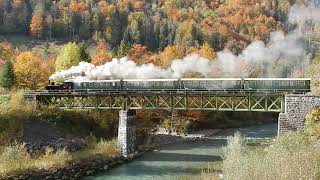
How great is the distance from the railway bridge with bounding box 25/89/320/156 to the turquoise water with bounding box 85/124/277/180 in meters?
3.53

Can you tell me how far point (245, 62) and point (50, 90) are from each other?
39396 mm

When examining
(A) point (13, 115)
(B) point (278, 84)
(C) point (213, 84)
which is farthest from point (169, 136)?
(A) point (13, 115)

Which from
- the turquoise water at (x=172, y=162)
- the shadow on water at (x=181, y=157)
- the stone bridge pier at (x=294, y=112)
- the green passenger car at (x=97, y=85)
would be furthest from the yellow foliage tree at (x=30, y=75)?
the stone bridge pier at (x=294, y=112)

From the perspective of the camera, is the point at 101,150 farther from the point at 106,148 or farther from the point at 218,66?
the point at 218,66

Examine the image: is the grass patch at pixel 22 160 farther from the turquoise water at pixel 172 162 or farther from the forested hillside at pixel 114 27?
the forested hillside at pixel 114 27

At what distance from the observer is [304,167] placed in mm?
22109

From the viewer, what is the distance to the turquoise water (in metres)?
42.9

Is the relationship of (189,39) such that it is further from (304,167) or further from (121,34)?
(304,167)

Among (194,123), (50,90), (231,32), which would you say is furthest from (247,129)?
(231,32)

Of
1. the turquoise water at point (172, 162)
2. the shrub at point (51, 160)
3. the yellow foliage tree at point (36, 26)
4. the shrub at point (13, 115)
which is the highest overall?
the yellow foliage tree at point (36, 26)

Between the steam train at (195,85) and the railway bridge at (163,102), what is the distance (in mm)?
823

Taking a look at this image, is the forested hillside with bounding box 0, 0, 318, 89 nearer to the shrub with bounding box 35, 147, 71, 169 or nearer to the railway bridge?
the railway bridge

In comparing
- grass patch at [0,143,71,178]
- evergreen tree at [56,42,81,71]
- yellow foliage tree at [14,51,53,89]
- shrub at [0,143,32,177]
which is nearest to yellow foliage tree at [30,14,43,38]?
evergreen tree at [56,42,81,71]

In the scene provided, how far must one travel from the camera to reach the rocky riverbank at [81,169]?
39250 millimetres
